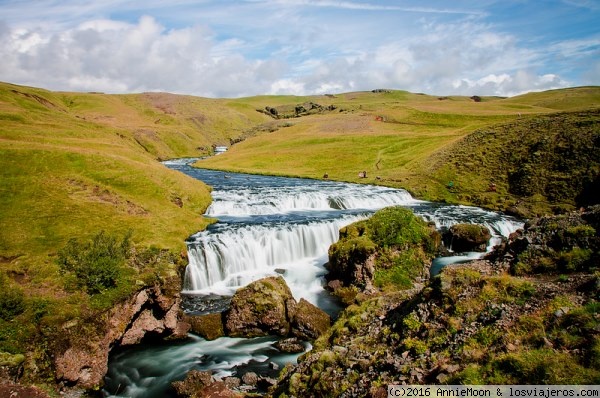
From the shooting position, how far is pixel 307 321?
23.9m

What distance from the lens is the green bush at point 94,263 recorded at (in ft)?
71.4

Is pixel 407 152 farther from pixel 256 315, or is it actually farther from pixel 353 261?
pixel 256 315

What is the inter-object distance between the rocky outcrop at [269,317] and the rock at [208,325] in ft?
1.54

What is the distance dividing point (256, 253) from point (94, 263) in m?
16.2

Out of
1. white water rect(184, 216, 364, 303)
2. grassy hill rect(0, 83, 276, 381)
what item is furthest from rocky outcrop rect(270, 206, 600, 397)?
white water rect(184, 216, 364, 303)

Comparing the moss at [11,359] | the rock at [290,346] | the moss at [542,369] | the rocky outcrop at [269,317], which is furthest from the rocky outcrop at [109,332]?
the moss at [542,369]

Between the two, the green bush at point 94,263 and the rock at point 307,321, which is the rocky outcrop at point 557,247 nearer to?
the rock at point 307,321

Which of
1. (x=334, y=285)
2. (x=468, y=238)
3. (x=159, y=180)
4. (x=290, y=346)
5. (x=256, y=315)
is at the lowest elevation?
(x=290, y=346)

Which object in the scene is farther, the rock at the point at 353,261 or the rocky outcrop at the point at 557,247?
the rock at the point at 353,261

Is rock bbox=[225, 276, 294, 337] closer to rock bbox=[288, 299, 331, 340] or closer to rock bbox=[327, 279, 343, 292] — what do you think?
rock bbox=[288, 299, 331, 340]

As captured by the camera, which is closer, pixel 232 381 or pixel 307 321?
pixel 232 381

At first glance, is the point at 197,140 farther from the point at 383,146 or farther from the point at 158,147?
the point at 383,146

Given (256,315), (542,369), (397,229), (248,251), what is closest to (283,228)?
(248,251)

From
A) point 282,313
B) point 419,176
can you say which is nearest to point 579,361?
point 282,313
